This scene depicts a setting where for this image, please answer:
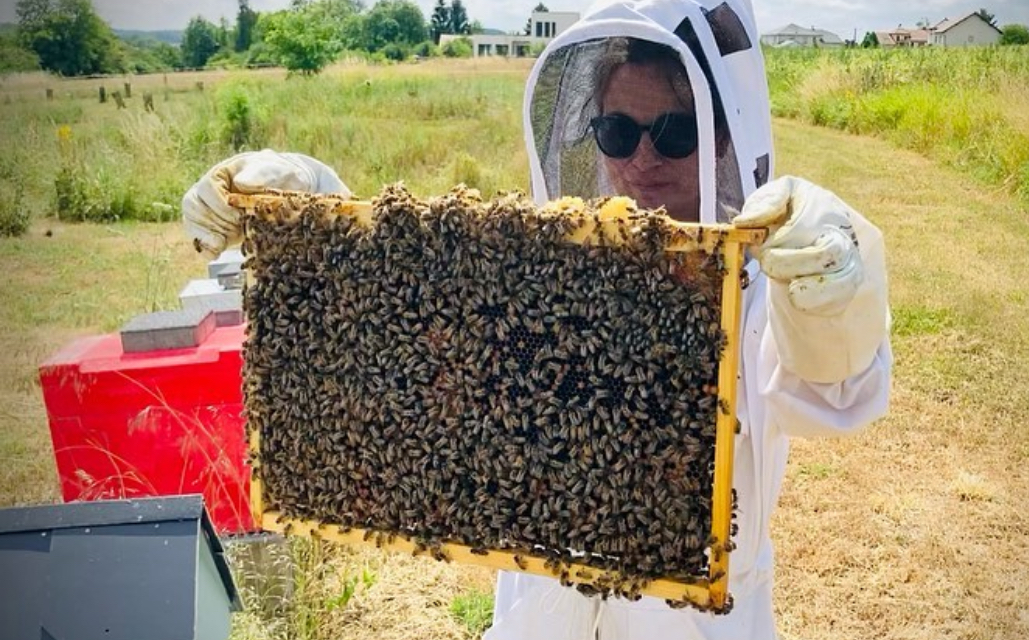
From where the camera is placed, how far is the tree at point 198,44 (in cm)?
3303

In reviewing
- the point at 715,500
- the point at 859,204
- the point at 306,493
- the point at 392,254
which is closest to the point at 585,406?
the point at 715,500

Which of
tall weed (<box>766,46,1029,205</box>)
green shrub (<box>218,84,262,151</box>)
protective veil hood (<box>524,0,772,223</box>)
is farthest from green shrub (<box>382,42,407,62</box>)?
protective veil hood (<box>524,0,772,223</box>)

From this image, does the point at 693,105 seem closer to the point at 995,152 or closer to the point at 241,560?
the point at 241,560

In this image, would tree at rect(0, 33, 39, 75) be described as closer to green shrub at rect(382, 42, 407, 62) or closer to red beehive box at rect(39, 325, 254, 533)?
red beehive box at rect(39, 325, 254, 533)

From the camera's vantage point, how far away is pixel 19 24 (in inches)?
623

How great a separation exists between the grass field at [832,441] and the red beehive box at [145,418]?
25.5 inches

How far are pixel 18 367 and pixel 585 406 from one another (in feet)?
26.1

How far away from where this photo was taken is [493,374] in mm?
1914

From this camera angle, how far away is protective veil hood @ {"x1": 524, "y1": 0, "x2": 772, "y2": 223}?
2207mm

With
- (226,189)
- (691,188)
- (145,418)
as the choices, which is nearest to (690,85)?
(691,188)

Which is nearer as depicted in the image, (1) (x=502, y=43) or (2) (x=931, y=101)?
(2) (x=931, y=101)

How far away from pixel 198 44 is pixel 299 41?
5861mm

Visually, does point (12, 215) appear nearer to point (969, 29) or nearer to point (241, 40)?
point (241, 40)

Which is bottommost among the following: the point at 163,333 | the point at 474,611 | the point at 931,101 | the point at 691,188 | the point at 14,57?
the point at 474,611
